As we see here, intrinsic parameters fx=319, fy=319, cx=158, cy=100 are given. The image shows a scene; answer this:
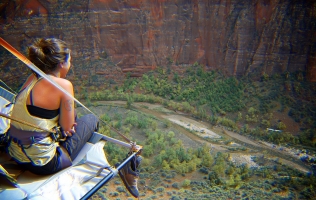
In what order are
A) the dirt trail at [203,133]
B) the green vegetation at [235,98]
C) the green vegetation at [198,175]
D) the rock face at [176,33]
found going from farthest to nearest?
the rock face at [176,33]
the green vegetation at [235,98]
the dirt trail at [203,133]
the green vegetation at [198,175]

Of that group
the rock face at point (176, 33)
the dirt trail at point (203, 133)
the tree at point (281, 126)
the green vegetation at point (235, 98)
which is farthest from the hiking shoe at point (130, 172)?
the rock face at point (176, 33)

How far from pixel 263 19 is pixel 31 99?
26056 mm

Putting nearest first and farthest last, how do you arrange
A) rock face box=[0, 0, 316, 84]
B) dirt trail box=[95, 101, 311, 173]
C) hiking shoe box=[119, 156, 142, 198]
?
1. hiking shoe box=[119, 156, 142, 198]
2. dirt trail box=[95, 101, 311, 173]
3. rock face box=[0, 0, 316, 84]

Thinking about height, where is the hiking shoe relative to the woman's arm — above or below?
below

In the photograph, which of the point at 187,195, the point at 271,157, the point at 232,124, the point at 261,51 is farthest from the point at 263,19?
the point at 187,195

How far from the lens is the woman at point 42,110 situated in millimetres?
3076

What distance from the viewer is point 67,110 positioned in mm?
3213

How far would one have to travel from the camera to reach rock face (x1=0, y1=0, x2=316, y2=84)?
81.2ft

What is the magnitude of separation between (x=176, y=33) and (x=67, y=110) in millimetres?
26220

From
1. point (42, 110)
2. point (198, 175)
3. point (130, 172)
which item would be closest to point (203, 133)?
point (198, 175)

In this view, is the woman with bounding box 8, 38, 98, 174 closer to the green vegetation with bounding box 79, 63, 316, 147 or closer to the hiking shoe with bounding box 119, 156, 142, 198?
the hiking shoe with bounding box 119, 156, 142, 198

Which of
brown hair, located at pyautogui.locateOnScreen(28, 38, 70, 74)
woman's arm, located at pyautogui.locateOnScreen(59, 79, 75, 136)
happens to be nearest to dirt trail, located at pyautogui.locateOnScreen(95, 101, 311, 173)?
woman's arm, located at pyautogui.locateOnScreen(59, 79, 75, 136)

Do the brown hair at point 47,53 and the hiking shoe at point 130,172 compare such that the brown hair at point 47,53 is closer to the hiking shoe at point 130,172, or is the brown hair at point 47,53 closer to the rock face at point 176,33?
the hiking shoe at point 130,172

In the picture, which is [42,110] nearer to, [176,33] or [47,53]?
[47,53]
